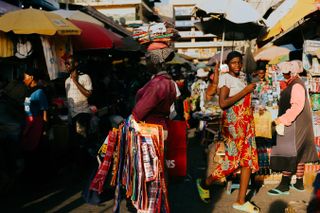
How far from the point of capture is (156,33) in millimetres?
3502

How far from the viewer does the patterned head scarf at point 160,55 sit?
11.3ft

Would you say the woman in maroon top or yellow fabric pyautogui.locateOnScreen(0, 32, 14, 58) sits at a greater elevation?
yellow fabric pyautogui.locateOnScreen(0, 32, 14, 58)

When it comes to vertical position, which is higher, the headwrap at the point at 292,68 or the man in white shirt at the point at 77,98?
the headwrap at the point at 292,68

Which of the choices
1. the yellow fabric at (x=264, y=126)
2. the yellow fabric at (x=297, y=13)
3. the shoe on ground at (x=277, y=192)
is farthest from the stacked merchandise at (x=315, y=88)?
the yellow fabric at (x=264, y=126)

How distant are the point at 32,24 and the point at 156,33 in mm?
3218

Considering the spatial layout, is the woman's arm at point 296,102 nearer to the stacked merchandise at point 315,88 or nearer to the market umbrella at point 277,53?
the stacked merchandise at point 315,88

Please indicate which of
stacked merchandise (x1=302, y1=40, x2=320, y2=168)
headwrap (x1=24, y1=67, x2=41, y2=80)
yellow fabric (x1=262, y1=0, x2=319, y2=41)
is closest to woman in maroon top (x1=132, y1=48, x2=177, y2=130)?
stacked merchandise (x1=302, y1=40, x2=320, y2=168)

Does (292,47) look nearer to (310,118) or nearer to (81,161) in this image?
(310,118)

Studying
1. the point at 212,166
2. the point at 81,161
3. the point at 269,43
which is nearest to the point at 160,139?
the point at 212,166

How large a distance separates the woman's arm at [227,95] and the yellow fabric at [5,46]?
3.84 metres

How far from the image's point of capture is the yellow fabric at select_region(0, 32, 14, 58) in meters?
6.26

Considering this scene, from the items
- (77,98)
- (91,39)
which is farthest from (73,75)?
(91,39)

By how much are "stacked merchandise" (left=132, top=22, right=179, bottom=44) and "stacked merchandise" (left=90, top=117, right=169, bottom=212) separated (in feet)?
2.60

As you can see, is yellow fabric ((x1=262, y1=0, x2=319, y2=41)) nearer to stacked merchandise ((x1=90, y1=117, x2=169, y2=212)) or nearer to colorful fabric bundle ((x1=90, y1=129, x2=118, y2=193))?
stacked merchandise ((x1=90, y1=117, x2=169, y2=212))
